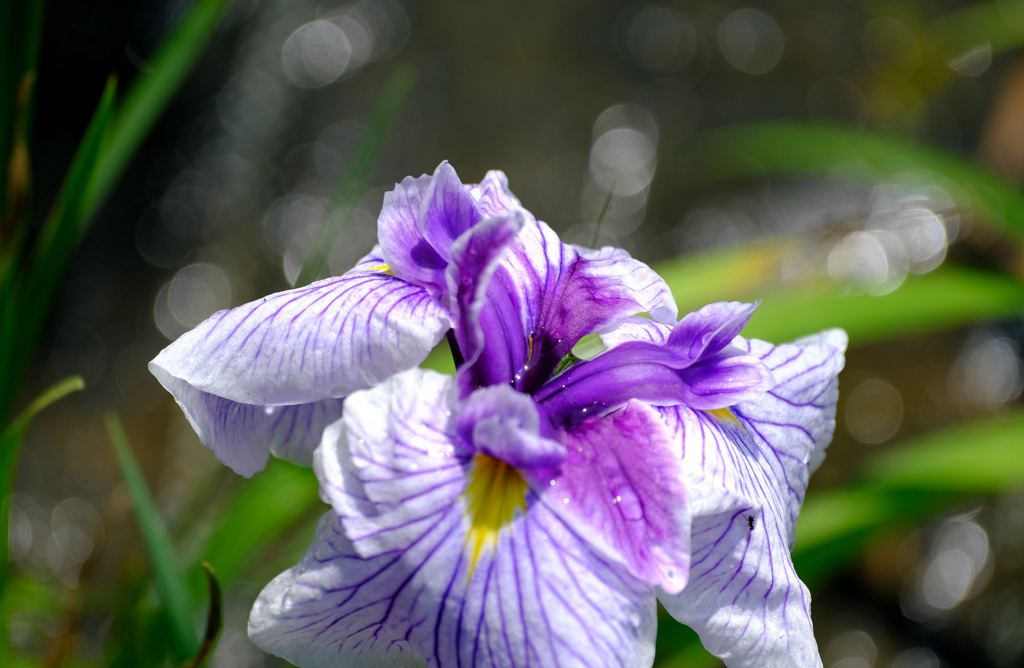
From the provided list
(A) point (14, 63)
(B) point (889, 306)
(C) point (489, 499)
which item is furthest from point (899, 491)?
(A) point (14, 63)

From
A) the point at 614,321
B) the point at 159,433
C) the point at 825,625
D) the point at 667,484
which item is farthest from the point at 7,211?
the point at 825,625

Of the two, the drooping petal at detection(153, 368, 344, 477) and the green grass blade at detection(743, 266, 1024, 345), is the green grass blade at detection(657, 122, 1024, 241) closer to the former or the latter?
the green grass blade at detection(743, 266, 1024, 345)

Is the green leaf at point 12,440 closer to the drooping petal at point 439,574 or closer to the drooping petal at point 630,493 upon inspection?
the drooping petal at point 439,574

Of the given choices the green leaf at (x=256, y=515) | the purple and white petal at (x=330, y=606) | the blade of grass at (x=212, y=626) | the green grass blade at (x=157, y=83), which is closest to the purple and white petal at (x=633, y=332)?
the purple and white petal at (x=330, y=606)

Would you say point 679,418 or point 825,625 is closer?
point 679,418

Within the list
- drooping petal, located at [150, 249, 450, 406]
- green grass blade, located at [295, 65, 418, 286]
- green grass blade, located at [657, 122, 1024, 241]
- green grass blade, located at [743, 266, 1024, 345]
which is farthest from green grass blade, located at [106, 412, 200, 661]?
green grass blade, located at [657, 122, 1024, 241]

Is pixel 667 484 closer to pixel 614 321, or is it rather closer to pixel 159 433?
pixel 614 321
